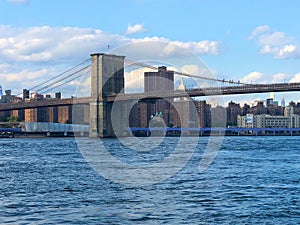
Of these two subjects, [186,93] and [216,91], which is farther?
[186,93]

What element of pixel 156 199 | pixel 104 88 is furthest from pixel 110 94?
pixel 156 199

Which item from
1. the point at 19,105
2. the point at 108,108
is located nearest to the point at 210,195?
the point at 108,108

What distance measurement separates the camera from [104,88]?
327 feet

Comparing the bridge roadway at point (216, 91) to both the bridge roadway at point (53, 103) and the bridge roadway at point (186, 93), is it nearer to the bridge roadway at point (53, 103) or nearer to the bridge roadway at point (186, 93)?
the bridge roadway at point (186, 93)

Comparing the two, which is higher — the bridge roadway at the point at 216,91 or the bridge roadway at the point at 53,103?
the bridge roadway at the point at 216,91

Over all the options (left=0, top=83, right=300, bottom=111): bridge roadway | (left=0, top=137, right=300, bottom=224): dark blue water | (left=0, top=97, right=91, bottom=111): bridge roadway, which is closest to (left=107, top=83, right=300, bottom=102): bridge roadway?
(left=0, top=83, right=300, bottom=111): bridge roadway

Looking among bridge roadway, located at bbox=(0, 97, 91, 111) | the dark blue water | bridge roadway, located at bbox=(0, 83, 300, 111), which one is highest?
bridge roadway, located at bbox=(0, 83, 300, 111)

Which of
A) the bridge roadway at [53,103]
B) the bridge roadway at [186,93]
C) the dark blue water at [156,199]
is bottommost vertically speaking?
the dark blue water at [156,199]

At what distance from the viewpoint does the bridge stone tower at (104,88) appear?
95750 mm

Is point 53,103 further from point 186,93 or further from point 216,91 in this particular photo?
point 216,91

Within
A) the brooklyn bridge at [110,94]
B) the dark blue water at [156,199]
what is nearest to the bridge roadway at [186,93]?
the brooklyn bridge at [110,94]

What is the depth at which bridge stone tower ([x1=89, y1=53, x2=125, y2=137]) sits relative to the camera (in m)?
95.8

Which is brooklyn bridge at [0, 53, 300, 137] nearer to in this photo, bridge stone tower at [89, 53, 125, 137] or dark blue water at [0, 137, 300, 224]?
bridge stone tower at [89, 53, 125, 137]

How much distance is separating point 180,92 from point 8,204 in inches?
2791
